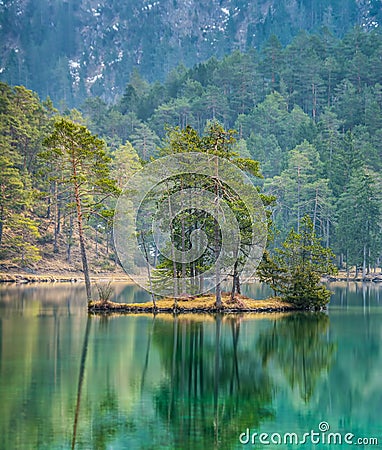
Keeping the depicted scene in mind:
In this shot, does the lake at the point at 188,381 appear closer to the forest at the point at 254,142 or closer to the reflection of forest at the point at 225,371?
the reflection of forest at the point at 225,371

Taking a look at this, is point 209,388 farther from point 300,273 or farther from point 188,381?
point 300,273

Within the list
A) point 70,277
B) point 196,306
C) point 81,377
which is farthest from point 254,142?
point 81,377

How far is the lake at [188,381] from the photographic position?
18.9 metres

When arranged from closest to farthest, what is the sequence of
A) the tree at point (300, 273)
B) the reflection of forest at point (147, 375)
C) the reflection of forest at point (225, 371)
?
the reflection of forest at point (147, 375), the reflection of forest at point (225, 371), the tree at point (300, 273)

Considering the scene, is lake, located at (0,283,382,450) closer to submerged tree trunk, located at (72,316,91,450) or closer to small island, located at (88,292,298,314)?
submerged tree trunk, located at (72,316,91,450)

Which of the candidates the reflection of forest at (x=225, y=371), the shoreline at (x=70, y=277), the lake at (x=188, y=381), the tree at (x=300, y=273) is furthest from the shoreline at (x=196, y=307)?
the shoreline at (x=70, y=277)

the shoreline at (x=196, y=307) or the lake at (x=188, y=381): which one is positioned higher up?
the shoreline at (x=196, y=307)

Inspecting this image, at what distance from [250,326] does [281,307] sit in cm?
702

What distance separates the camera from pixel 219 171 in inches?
1710

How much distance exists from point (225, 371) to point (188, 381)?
2045 millimetres

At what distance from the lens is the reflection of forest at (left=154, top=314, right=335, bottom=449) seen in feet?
65.4

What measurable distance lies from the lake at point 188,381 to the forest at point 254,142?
1111 centimetres

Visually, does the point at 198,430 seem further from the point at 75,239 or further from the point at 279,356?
the point at 75,239

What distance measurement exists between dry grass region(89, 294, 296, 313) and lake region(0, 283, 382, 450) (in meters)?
1.78
